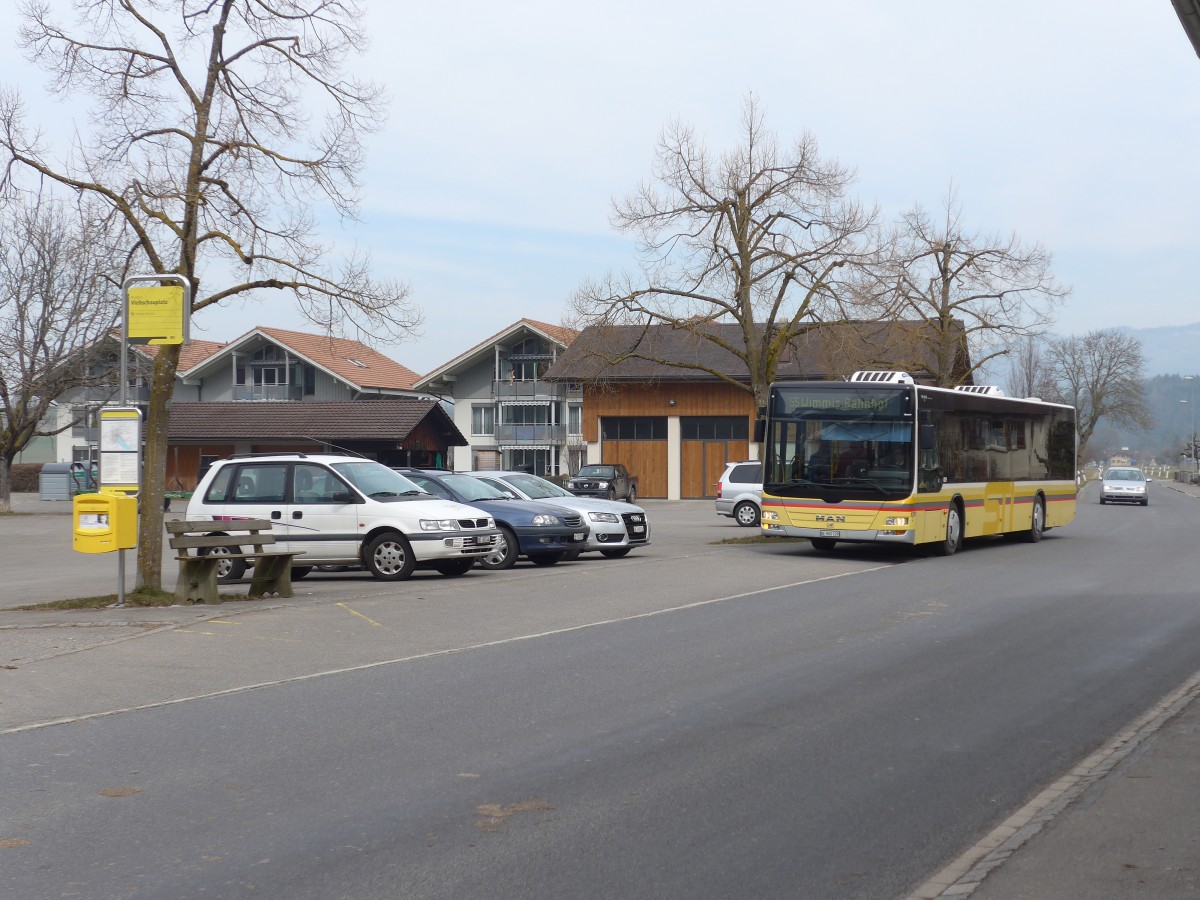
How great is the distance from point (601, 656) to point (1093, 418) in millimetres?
95742

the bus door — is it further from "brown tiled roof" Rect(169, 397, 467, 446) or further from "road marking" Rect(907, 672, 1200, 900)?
"brown tiled roof" Rect(169, 397, 467, 446)

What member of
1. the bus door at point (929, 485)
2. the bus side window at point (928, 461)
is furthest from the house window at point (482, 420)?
the bus side window at point (928, 461)

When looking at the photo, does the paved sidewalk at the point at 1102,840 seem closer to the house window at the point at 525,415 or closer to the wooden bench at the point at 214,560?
the wooden bench at the point at 214,560

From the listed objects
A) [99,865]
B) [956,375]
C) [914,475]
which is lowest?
[99,865]

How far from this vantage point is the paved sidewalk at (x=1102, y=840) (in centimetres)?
492

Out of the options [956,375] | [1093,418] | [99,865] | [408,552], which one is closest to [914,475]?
[408,552]

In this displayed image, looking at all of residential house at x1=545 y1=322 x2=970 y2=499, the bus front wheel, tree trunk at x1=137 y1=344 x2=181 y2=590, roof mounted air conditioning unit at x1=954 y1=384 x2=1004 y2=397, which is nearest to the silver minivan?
roof mounted air conditioning unit at x1=954 y1=384 x2=1004 y2=397

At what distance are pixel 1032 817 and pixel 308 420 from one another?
183 ft

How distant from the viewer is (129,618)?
13.1 m

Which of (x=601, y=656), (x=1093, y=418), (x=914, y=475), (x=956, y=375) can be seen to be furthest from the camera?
(x=1093, y=418)

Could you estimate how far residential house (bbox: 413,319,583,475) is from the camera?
2717 inches

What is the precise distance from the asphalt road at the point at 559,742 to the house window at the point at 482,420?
56.3 m

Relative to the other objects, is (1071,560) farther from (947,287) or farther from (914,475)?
(947,287)

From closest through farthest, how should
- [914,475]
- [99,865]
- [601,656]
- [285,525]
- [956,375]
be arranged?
1. [99,865]
2. [601,656]
3. [285,525]
4. [914,475]
5. [956,375]
